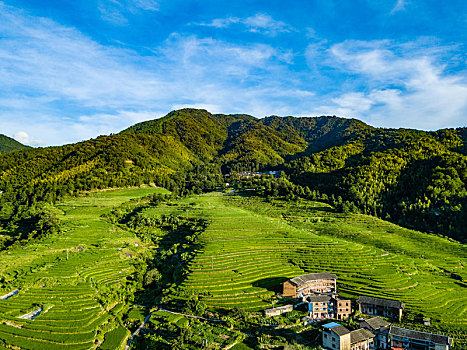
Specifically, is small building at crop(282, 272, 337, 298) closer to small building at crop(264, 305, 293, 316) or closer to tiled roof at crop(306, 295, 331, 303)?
tiled roof at crop(306, 295, 331, 303)

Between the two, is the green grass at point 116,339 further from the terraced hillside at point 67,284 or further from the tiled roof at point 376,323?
the tiled roof at point 376,323

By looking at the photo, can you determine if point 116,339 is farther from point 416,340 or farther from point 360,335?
point 416,340

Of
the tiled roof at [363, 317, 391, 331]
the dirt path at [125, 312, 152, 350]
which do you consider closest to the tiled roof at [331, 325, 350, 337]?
the tiled roof at [363, 317, 391, 331]

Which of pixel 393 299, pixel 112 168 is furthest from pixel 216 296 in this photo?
pixel 112 168

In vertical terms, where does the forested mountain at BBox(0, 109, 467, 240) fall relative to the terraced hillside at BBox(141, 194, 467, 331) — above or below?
above

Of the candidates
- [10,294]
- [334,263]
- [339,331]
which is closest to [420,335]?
[339,331]
